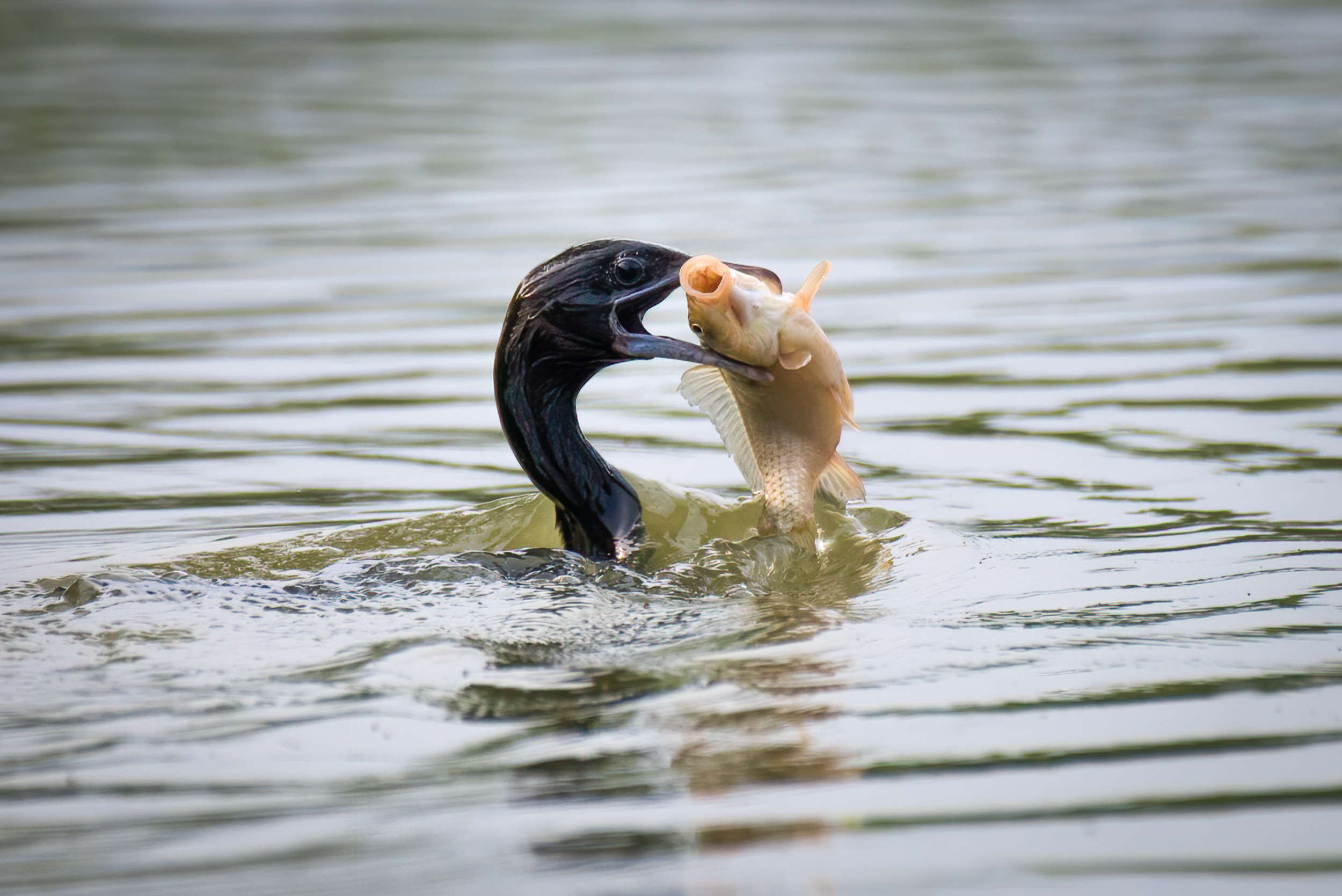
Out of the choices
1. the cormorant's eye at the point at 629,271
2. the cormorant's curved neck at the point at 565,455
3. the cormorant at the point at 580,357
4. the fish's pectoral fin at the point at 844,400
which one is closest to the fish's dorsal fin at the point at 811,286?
the cormorant at the point at 580,357

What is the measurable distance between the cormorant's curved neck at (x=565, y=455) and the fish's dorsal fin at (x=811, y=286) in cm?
67

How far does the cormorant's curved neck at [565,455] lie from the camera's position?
550cm

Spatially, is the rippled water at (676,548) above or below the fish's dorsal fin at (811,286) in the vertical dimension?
below

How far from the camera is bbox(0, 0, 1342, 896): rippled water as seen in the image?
3.44 metres

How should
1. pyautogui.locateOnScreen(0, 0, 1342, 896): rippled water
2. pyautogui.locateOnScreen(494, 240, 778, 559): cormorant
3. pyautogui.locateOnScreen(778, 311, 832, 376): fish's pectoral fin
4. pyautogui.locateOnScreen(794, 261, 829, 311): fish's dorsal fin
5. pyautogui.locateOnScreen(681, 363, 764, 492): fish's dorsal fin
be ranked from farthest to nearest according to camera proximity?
1. pyautogui.locateOnScreen(681, 363, 764, 492): fish's dorsal fin
2. pyautogui.locateOnScreen(494, 240, 778, 559): cormorant
3. pyautogui.locateOnScreen(778, 311, 832, 376): fish's pectoral fin
4. pyautogui.locateOnScreen(794, 261, 829, 311): fish's dorsal fin
5. pyautogui.locateOnScreen(0, 0, 1342, 896): rippled water

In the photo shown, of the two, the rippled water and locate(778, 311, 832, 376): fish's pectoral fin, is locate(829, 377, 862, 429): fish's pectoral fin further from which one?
the rippled water

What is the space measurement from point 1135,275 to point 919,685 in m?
7.63

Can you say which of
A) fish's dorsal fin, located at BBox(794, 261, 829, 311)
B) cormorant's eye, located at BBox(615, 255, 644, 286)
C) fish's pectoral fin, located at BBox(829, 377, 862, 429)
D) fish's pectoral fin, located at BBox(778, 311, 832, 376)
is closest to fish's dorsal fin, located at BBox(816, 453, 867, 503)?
fish's pectoral fin, located at BBox(829, 377, 862, 429)

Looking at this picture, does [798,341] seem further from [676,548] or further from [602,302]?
[676,548]

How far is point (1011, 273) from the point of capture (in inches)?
455

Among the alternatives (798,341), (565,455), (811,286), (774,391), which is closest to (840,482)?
(774,391)

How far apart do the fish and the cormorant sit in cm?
10

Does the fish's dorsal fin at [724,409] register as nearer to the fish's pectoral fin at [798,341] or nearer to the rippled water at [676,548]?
the rippled water at [676,548]

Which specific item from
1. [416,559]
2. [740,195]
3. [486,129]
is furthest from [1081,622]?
[486,129]
